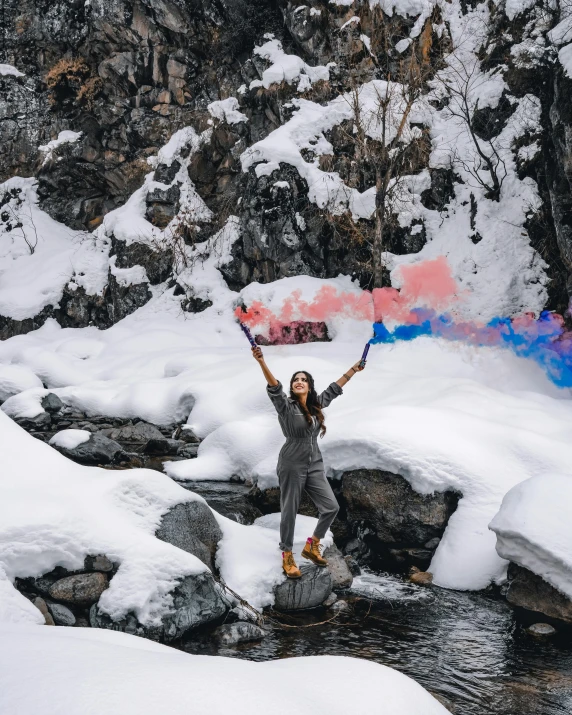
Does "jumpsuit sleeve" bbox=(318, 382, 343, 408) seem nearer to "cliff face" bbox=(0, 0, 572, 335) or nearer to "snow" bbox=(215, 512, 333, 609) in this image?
"snow" bbox=(215, 512, 333, 609)

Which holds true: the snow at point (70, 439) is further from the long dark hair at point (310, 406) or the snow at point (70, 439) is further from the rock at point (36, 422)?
the long dark hair at point (310, 406)

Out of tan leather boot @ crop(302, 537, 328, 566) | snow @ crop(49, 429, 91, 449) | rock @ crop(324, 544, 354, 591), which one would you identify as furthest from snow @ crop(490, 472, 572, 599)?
snow @ crop(49, 429, 91, 449)

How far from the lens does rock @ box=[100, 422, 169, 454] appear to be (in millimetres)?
10344

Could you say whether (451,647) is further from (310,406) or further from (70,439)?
(70,439)

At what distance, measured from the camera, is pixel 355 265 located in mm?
17750

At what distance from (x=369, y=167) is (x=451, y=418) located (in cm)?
1296

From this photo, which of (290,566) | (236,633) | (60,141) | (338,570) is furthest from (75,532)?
(60,141)

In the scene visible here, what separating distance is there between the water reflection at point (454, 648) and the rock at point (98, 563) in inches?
33.0

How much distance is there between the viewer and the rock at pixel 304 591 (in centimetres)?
507

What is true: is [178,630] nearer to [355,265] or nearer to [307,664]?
[307,664]

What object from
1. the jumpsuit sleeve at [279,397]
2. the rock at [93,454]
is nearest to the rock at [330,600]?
the jumpsuit sleeve at [279,397]

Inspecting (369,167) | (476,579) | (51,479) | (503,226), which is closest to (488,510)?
(476,579)

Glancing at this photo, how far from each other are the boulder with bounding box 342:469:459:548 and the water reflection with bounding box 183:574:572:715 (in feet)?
3.26

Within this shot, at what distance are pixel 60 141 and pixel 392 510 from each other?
84.8 ft
